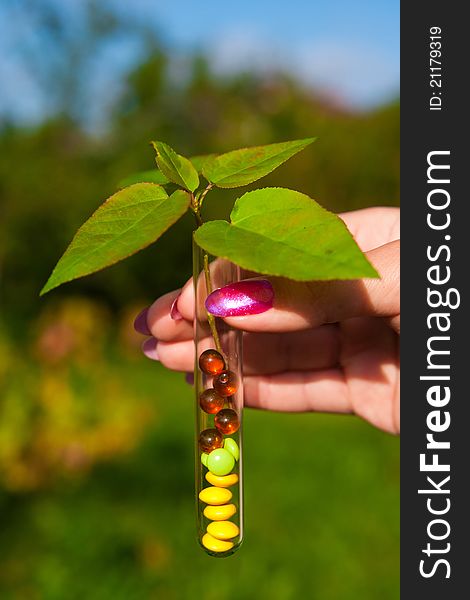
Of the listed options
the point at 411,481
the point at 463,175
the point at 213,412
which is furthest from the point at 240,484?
the point at 463,175

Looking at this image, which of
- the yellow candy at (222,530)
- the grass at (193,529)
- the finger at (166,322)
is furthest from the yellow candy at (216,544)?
Answer: the grass at (193,529)

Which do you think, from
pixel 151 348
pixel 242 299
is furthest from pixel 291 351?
pixel 242 299

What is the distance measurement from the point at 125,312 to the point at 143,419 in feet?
5.53

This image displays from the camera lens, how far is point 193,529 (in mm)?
2793

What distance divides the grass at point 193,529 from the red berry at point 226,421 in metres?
1.77

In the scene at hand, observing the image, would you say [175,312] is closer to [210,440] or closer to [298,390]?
[210,440]

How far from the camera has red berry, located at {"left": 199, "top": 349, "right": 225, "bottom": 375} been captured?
2.67ft

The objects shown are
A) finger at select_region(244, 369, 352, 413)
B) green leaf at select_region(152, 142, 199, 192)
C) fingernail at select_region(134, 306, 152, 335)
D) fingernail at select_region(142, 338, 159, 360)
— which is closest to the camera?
green leaf at select_region(152, 142, 199, 192)

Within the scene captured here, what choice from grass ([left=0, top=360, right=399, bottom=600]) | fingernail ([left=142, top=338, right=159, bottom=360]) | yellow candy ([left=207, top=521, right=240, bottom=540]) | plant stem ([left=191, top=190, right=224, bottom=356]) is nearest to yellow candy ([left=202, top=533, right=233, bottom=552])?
yellow candy ([left=207, top=521, right=240, bottom=540])

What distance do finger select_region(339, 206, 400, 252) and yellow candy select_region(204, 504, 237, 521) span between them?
0.51 meters

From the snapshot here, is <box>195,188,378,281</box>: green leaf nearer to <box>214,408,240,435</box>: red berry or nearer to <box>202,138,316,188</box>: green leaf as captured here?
<box>202,138,316,188</box>: green leaf

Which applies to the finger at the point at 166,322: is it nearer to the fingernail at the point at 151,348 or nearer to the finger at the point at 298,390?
the fingernail at the point at 151,348

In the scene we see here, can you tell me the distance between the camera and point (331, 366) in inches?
53.6

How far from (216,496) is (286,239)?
0.33 metres
